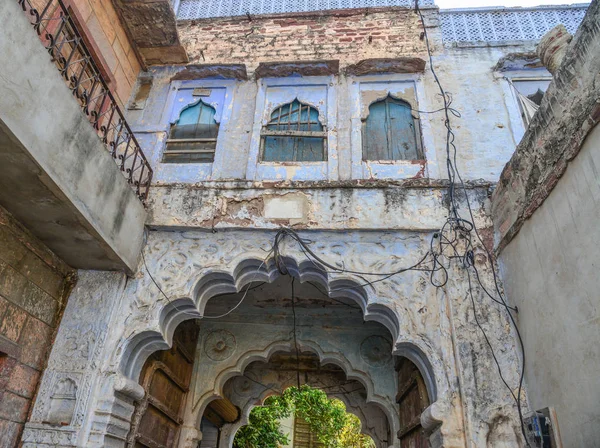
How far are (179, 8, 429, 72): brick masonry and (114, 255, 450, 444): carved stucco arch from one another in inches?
107

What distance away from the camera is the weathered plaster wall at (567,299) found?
2578mm

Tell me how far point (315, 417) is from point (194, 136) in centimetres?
1091

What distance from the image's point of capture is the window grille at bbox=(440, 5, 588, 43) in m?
5.62

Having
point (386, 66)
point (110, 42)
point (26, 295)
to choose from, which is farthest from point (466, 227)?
point (110, 42)

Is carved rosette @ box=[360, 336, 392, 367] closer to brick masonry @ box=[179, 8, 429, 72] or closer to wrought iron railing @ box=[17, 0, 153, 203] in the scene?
wrought iron railing @ box=[17, 0, 153, 203]

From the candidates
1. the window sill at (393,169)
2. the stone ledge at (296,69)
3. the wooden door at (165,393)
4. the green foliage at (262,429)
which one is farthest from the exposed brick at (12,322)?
the green foliage at (262,429)

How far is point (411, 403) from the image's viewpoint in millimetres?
4438

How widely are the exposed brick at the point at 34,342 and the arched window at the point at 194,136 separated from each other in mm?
2089

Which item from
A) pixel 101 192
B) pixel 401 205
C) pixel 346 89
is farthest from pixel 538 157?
pixel 101 192

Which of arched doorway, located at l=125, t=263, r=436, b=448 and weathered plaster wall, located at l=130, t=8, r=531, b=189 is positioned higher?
weathered plaster wall, located at l=130, t=8, r=531, b=189

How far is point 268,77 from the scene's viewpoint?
215 inches

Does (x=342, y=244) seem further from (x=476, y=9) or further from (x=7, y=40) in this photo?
(x=476, y=9)

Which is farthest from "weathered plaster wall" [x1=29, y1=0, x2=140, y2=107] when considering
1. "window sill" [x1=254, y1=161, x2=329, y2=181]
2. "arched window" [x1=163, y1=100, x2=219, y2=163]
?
"window sill" [x1=254, y1=161, x2=329, y2=181]

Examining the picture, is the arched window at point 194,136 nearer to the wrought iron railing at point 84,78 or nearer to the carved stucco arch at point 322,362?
the wrought iron railing at point 84,78
